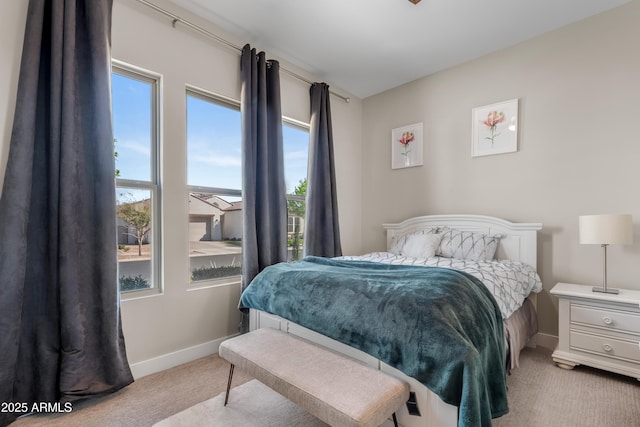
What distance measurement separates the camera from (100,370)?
6.16ft

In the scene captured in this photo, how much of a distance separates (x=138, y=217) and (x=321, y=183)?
6.08ft

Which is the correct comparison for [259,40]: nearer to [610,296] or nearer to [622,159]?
[622,159]

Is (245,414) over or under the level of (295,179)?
under

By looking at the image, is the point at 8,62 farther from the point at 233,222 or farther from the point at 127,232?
the point at 233,222

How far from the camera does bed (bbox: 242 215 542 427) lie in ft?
4.34

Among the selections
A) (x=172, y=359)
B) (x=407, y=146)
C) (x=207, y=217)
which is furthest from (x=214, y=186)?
(x=407, y=146)

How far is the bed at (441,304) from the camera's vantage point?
4.34 ft

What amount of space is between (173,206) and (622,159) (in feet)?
11.6

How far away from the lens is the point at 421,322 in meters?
1.35

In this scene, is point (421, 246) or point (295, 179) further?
point (295, 179)

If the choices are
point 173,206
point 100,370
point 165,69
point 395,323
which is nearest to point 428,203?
point 395,323

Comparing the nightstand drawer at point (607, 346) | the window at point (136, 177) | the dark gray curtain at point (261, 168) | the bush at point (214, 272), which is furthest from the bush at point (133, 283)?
the nightstand drawer at point (607, 346)

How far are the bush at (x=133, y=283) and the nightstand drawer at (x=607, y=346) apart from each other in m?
3.20

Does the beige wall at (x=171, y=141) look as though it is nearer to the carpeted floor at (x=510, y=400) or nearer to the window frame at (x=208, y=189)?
the window frame at (x=208, y=189)
